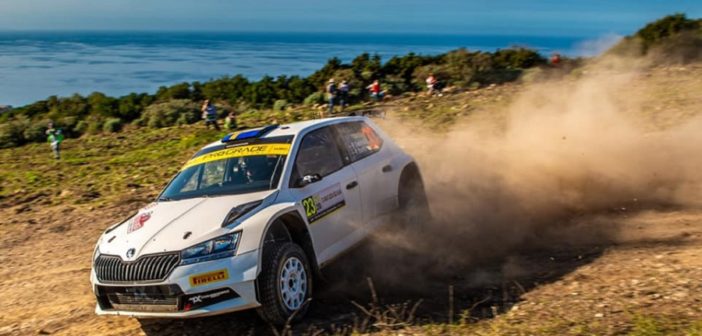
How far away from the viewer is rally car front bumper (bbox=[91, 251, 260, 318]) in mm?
5844

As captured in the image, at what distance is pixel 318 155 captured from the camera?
7.67 metres

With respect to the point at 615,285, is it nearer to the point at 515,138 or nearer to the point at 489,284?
the point at 489,284

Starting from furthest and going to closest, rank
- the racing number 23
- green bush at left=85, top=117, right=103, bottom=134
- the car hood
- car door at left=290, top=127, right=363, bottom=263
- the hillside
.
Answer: green bush at left=85, top=117, right=103, bottom=134, car door at left=290, top=127, right=363, bottom=263, the racing number 23, the hillside, the car hood

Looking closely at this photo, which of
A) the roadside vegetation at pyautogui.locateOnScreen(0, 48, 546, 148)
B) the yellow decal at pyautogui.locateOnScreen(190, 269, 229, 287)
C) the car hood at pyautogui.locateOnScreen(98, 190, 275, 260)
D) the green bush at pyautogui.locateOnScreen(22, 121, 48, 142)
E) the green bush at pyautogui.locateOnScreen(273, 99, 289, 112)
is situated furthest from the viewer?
the green bush at pyautogui.locateOnScreen(22, 121, 48, 142)

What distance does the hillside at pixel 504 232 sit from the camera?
6.26 meters

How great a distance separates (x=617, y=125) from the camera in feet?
52.2

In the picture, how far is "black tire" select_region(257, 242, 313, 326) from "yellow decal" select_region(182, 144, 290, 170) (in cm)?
138

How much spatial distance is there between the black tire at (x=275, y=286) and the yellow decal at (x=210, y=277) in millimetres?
297

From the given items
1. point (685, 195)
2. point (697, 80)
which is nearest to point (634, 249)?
point (685, 195)

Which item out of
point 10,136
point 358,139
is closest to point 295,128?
point 358,139

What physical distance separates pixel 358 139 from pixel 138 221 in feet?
9.60

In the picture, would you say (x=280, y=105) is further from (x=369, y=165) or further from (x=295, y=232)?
(x=295, y=232)

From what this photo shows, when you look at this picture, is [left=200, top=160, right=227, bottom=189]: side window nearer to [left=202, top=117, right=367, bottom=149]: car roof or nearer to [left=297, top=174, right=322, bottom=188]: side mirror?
[left=202, top=117, right=367, bottom=149]: car roof

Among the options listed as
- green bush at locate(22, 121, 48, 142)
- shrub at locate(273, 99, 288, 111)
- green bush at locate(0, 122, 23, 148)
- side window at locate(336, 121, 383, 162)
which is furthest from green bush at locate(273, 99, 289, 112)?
side window at locate(336, 121, 383, 162)
